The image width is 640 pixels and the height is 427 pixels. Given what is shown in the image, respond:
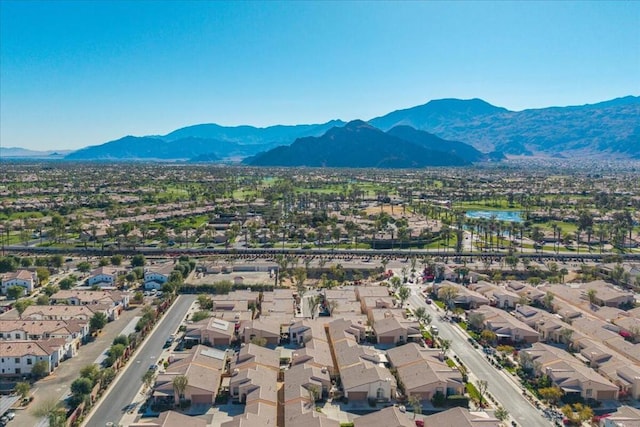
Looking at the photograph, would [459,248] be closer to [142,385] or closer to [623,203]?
[142,385]

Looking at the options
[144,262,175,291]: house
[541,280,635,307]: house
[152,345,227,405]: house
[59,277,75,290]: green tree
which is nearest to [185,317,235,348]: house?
[152,345,227,405]: house

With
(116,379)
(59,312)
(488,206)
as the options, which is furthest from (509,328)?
(488,206)

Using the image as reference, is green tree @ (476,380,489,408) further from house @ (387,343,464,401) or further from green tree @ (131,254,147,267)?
green tree @ (131,254,147,267)

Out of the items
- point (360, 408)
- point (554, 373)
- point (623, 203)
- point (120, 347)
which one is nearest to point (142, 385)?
point (120, 347)

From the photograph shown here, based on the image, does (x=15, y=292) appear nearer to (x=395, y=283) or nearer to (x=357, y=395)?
(x=357, y=395)

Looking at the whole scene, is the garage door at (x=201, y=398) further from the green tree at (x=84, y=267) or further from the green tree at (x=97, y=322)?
the green tree at (x=84, y=267)

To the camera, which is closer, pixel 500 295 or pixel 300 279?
pixel 500 295
